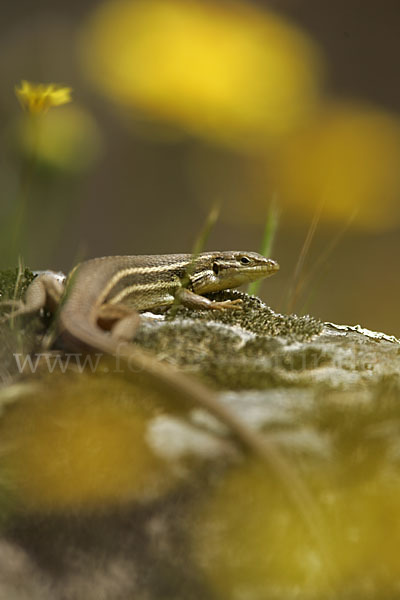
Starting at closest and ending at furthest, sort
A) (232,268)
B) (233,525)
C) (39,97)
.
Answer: (233,525), (39,97), (232,268)

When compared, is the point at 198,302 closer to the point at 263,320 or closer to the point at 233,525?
the point at 263,320

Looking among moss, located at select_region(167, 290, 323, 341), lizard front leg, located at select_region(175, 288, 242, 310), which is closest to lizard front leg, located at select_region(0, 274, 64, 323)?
moss, located at select_region(167, 290, 323, 341)

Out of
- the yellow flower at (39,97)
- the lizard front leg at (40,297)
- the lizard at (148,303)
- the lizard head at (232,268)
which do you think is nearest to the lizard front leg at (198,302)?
the lizard at (148,303)

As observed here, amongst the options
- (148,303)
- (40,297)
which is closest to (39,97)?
(40,297)

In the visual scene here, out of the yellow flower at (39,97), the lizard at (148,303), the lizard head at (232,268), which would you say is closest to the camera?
the lizard at (148,303)

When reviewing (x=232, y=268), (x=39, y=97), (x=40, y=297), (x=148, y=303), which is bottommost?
(x=148, y=303)

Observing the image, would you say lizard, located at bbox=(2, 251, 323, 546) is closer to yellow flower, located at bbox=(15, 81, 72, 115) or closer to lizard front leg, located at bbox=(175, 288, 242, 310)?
lizard front leg, located at bbox=(175, 288, 242, 310)

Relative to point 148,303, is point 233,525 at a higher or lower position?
higher

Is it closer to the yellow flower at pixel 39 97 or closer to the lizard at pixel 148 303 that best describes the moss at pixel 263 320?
the lizard at pixel 148 303

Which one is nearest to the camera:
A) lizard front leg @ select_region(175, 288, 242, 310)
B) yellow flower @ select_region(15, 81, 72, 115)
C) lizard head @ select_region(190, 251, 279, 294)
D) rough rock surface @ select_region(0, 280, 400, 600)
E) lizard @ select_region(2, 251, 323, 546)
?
rough rock surface @ select_region(0, 280, 400, 600)

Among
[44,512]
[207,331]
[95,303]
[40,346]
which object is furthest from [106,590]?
[95,303]

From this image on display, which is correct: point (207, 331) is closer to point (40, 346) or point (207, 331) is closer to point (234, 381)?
point (234, 381)

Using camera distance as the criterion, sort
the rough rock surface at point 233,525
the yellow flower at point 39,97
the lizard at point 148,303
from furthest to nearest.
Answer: the yellow flower at point 39,97
the lizard at point 148,303
the rough rock surface at point 233,525
